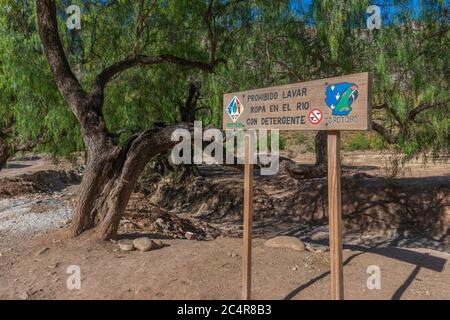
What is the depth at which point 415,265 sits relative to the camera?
548 cm

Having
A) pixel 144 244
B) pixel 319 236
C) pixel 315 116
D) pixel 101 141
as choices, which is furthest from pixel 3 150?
pixel 315 116

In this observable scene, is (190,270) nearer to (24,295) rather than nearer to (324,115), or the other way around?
(24,295)

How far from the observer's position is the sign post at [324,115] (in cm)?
333

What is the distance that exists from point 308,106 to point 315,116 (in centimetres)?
12

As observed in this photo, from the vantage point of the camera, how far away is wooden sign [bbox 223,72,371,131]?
331cm

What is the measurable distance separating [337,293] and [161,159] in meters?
13.4

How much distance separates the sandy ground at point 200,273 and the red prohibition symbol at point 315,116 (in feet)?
5.66

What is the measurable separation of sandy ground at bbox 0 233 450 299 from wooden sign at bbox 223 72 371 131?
1608 mm

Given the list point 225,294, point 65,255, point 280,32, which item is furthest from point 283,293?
point 280,32

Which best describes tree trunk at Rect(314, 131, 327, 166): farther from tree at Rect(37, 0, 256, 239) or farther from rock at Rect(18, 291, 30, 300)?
rock at Rect(18, 291, 30, 300)

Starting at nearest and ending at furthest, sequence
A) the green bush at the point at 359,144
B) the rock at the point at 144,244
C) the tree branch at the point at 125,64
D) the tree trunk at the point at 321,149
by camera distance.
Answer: the rock at the point at 144,244 → the tree branch at the point at 125,64 → the tree trunk at the point at 321,149 → the green bush at the point at 359,144


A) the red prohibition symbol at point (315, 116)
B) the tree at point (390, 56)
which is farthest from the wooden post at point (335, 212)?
the tree at point (390, 56)

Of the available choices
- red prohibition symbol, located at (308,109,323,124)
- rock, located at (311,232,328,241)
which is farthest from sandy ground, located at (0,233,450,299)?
rock, located at (311,232,328,241)

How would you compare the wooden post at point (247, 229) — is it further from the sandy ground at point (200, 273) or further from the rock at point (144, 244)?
the rock at point (144, 244)
